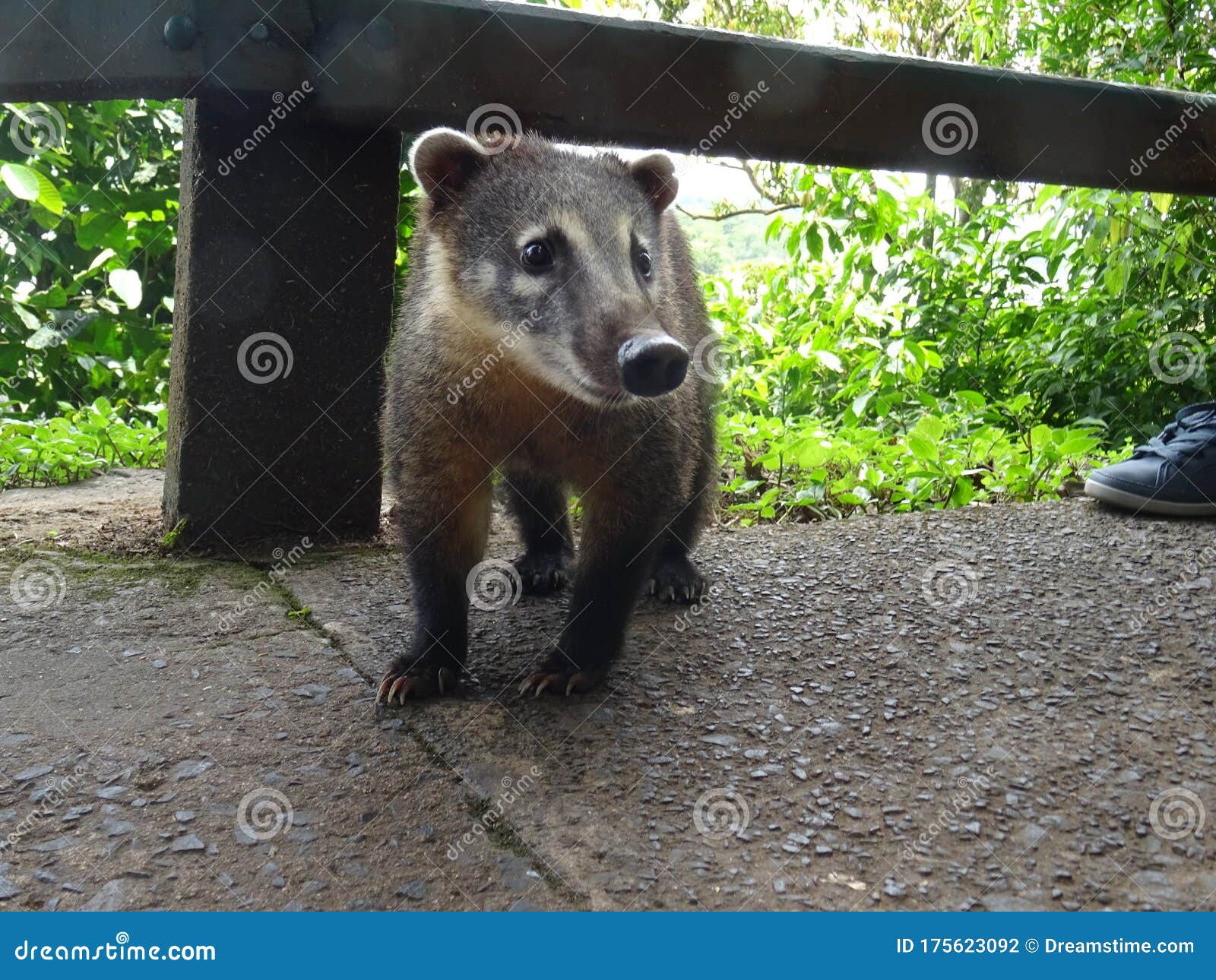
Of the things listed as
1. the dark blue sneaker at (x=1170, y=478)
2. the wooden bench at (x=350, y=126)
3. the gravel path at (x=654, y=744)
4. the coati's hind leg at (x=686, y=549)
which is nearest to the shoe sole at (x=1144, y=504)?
the dark blue sneaker at (x=1170, y=478)

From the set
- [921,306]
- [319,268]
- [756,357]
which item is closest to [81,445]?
[319,268]

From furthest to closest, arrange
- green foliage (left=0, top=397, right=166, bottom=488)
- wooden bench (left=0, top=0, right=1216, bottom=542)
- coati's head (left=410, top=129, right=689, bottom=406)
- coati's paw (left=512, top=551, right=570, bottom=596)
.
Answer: green foliage (left=0, top=397, right=166, bottom=488) → coati's paw (left=512, top=551, right=570, bottom=596) → wooden bench (left=0, top=0, right=1216, bottom=542) → coati's head (left=410, top=129, right=689, bottom=406)

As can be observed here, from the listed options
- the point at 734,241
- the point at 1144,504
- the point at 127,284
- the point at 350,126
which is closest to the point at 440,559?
the point at 350,126

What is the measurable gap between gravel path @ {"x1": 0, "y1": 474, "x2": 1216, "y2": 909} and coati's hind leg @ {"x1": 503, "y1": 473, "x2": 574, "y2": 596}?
0.46ft

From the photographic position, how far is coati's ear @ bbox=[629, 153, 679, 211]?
2846mm

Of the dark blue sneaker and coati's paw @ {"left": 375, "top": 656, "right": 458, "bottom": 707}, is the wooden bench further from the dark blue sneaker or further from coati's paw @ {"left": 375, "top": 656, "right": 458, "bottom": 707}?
coati's paw @ {"left": 375, "top": 656, "right": 458, "bottom": 707}

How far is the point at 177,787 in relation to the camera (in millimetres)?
2000

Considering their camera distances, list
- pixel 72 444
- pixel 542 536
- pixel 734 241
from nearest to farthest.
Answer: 1. pixel 542 536
2. pixel 72 444
3. pixel 734 241

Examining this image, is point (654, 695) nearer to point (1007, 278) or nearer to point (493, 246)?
point (493, 246)

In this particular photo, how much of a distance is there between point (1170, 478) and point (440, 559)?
2.42 meters

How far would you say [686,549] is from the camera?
3.34 m

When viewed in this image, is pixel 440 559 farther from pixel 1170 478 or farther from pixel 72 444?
pixel 72 444

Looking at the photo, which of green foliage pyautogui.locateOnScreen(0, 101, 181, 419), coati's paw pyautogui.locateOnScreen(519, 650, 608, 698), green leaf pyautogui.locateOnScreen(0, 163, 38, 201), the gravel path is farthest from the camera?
green foliage pyautogui.locateOnScreen(0, 101, 181, 419)

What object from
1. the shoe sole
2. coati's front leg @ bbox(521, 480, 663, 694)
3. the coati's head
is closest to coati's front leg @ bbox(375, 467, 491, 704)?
coati's front leg @ bbox(521, 480, 663, 694)
